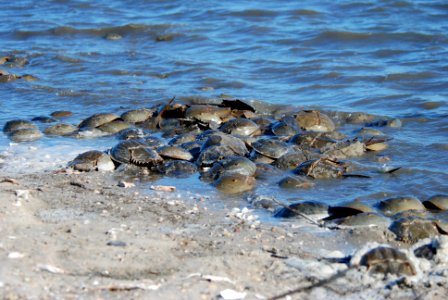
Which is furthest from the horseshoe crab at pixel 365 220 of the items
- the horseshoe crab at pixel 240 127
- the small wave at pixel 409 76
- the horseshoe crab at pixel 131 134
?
the small wave at pixel 409 76

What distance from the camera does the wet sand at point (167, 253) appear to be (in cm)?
354

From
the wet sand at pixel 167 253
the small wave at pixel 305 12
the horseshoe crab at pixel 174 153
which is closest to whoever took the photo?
the wet sand at pixel 167 253

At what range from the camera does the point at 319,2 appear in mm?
12875

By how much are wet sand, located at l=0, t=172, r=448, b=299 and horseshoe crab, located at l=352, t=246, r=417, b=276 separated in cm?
4

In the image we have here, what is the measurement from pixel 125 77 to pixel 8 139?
2.83 meters

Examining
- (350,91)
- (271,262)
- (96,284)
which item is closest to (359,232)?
(271,262)

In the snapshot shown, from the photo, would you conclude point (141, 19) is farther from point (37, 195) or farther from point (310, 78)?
point (37, 195)

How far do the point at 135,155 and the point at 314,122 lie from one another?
1.89 metres

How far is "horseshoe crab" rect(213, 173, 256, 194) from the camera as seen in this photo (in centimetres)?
535

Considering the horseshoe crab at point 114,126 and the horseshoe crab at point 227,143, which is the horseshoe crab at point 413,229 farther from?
the horseshoe crab at point 114,126

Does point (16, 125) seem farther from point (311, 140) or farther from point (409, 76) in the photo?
point (409, 76)

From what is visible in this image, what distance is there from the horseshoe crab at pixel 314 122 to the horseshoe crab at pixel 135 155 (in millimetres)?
1642

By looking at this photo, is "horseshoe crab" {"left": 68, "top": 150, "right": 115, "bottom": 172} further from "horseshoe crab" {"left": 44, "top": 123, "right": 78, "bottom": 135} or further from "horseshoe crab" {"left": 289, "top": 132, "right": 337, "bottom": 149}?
"horseshoe crab" {"left": 289, "top": 132, "right": 337, "bottom": 149}

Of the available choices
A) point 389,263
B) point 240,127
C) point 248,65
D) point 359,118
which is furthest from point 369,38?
point 389,263
